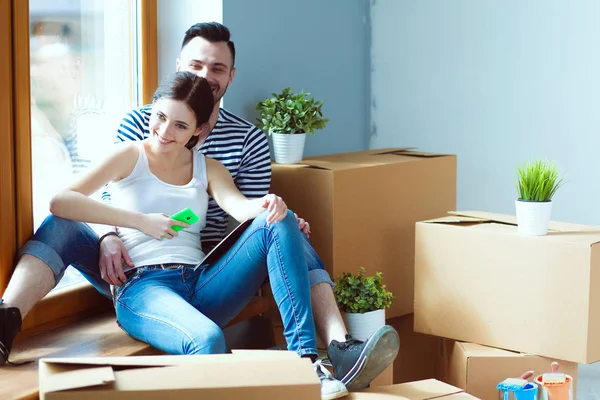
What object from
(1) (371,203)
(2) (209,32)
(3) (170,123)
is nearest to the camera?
(3) (170,123)

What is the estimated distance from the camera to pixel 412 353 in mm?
2680

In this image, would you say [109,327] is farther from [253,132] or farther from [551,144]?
[551,144]

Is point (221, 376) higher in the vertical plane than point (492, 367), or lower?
higher

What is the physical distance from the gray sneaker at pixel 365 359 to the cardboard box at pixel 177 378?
288 millimetres

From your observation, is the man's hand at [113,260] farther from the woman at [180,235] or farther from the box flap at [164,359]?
the box flap at [164,359]

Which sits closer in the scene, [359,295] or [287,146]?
[359,295]

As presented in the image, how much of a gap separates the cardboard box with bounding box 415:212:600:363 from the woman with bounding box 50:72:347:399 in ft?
1.81

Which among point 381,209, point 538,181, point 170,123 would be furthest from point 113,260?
point 538,181

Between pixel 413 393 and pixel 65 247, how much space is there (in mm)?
881

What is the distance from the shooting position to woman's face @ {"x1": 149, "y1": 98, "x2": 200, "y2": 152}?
78.1 inches

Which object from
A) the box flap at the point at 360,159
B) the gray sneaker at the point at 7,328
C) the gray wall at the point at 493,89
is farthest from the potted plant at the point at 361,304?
the gray wall at the point at 493,89

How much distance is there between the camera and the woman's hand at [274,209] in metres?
1.93

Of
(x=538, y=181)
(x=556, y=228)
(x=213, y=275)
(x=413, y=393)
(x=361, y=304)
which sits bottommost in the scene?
(x=413, y=393)

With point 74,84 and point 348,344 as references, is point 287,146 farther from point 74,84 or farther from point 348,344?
point 348,344
